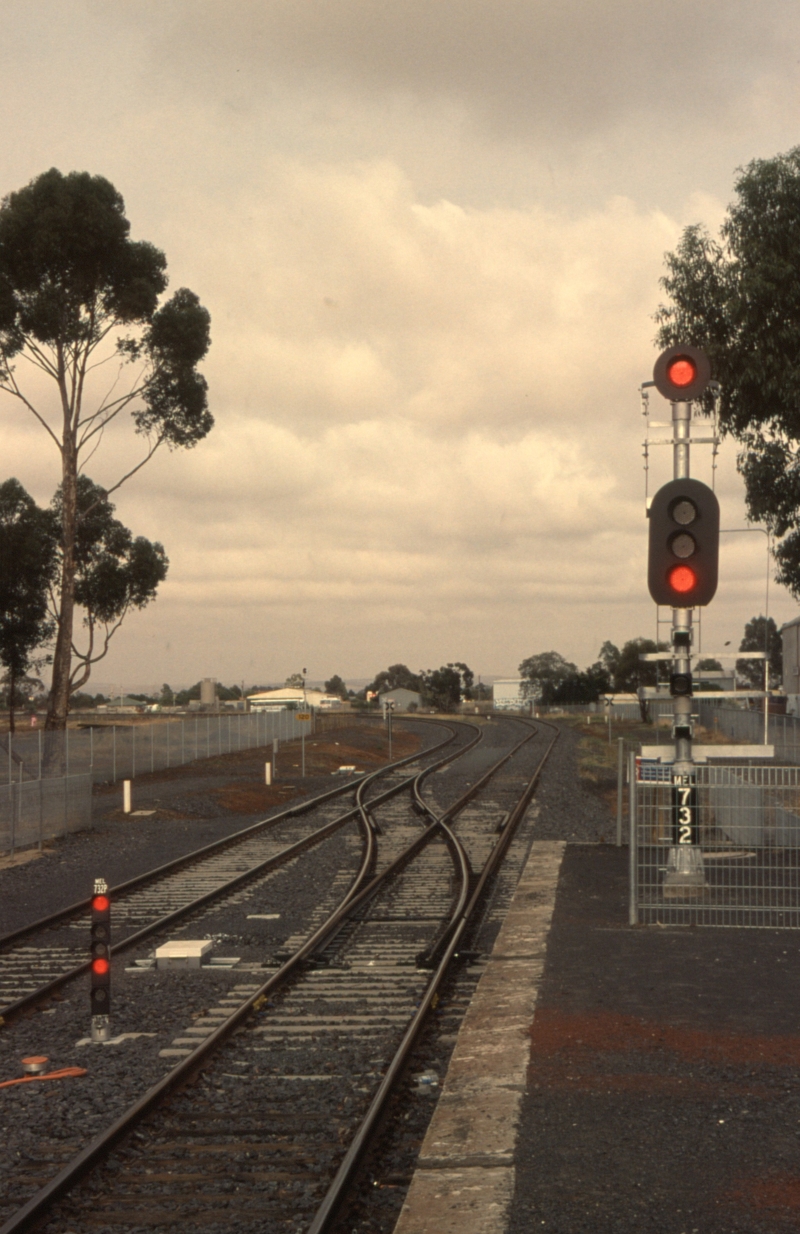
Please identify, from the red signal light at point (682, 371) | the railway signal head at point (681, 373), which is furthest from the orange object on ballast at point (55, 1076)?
the red signal light at point (682, 371)

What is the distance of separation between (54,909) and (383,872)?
14.5 ft

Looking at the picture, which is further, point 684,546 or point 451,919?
point 451,919

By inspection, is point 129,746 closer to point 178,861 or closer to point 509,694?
point 178,861

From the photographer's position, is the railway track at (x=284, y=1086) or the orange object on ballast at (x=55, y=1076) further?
the orange object on ballast at (x=55, y=1076)

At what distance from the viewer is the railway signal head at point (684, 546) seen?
12.9 meters

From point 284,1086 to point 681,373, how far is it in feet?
28.7

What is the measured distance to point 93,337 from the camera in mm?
37188

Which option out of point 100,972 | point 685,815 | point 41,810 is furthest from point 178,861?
point 100,972

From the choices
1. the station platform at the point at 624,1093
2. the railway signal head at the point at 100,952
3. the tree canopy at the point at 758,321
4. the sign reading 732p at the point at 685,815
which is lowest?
the station platform at the point at 624,1093

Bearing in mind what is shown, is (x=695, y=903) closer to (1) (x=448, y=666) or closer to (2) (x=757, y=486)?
(2) (x=757, y=486)

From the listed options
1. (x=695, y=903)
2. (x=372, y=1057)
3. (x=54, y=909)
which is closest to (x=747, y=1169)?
(x=372, y=1057)

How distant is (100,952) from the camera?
935cm

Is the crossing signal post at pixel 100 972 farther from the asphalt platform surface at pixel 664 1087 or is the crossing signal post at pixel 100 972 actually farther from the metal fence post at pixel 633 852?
the metal fence post at pixel 633 852

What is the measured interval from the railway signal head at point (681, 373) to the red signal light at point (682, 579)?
2.10 meters
